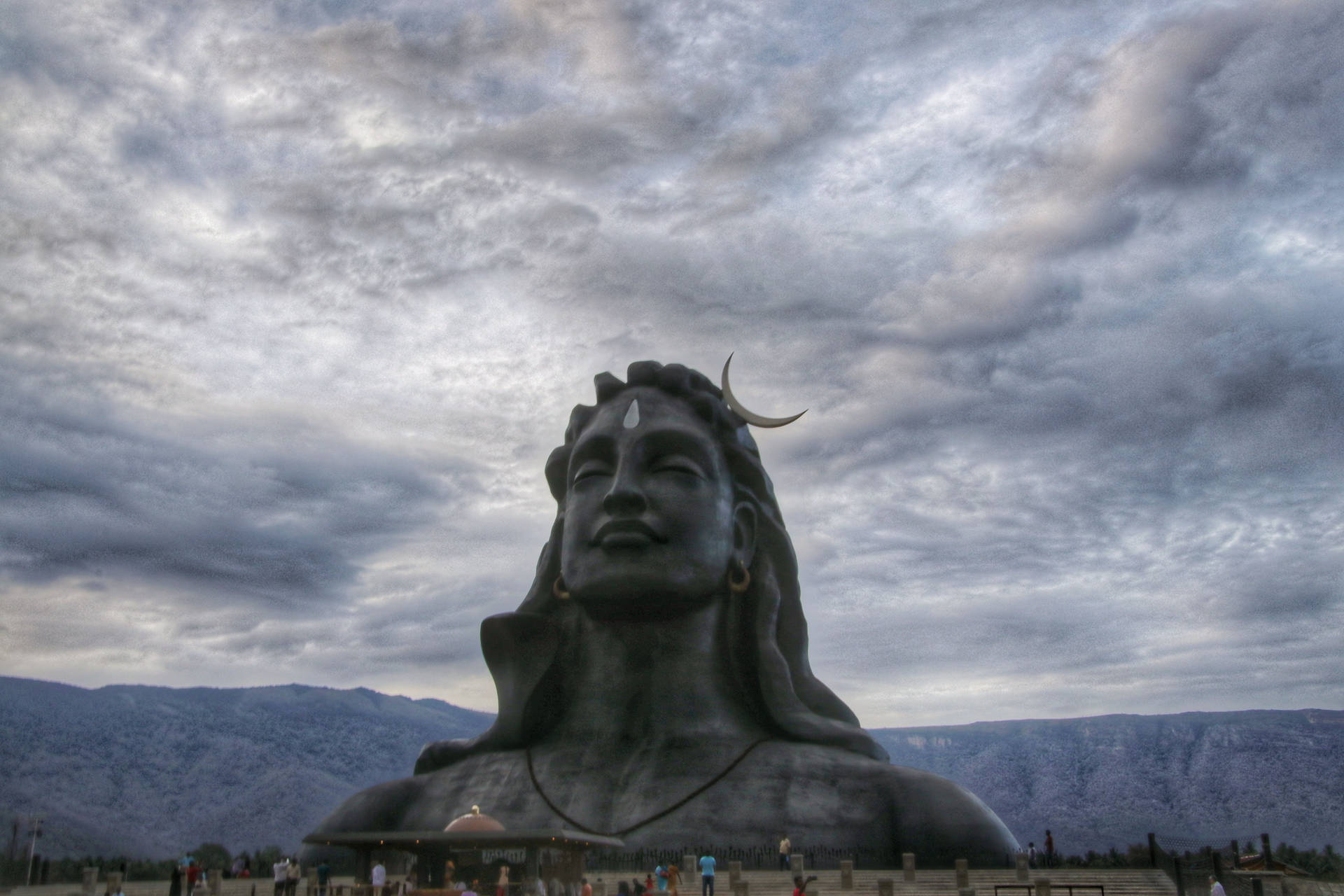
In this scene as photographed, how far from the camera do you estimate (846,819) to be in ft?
63.1

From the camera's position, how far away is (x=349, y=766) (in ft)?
376

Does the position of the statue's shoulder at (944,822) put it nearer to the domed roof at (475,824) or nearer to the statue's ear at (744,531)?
the statue's ear at (744,531)

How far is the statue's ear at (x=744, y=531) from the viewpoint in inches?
896

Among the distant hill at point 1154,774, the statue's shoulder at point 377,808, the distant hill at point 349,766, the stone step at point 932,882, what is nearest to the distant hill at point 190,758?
the distant hill at point 349,766

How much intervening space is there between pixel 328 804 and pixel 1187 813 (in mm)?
71312

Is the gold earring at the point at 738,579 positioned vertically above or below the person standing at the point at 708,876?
above

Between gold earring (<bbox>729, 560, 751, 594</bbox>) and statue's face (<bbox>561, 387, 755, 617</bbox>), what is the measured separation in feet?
0.70

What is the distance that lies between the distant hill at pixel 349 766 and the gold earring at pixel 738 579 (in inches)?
2679

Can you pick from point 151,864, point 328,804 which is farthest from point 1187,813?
point 151,864

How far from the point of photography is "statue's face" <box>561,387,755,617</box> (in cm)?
2100

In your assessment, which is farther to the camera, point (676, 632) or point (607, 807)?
point (676, 632)

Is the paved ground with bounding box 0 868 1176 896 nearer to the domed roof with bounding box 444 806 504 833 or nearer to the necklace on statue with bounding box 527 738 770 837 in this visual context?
the necklace on statue with bounding box 527 738 770 837

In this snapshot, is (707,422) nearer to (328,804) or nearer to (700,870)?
(700,870)

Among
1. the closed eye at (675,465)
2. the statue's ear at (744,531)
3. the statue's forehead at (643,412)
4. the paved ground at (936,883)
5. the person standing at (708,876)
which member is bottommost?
the paved ground at (936,883)
